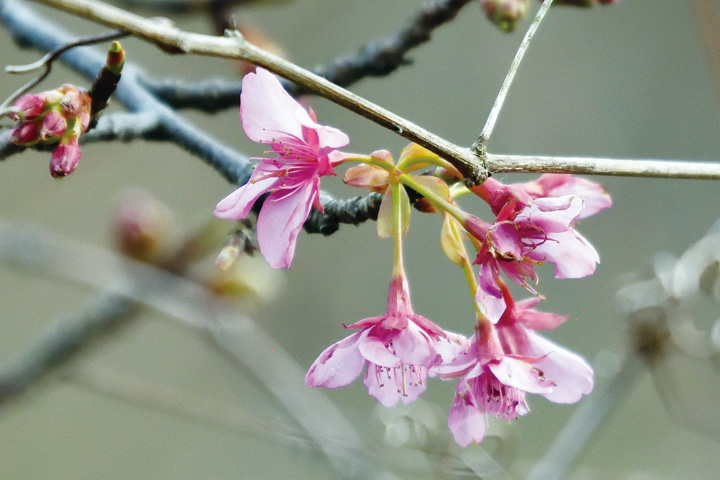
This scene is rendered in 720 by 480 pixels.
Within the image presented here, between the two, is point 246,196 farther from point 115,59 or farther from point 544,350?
point 544,350

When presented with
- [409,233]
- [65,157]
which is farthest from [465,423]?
[409,233]

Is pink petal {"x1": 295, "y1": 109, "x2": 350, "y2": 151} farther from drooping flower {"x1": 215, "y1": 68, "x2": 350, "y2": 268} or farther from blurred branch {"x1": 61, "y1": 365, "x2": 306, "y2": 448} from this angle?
blurred branch {"x1": 61, "y1": 365, "x2": 306, "y2": 448}

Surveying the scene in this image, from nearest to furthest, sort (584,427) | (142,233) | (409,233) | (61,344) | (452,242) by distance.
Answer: (452,242)
(584,427)
(61,344)
(142,233)
(409,233)

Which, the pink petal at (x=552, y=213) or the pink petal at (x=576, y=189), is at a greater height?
the pink petal at (x=576, y=189)

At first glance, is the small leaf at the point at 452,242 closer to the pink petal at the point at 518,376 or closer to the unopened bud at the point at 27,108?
the pink petal at the point at 518,376

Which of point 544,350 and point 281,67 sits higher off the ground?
point 281,67

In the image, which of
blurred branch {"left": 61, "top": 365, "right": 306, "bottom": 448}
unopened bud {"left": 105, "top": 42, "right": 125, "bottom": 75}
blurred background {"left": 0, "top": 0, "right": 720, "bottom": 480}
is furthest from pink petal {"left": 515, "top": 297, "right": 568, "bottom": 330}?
blurred background {"left": 0, "top": 0, "right": 720, "bottom": 480}

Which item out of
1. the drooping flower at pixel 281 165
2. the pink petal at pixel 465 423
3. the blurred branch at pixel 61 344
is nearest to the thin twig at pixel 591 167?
the drooping flower at pixel 281 165
